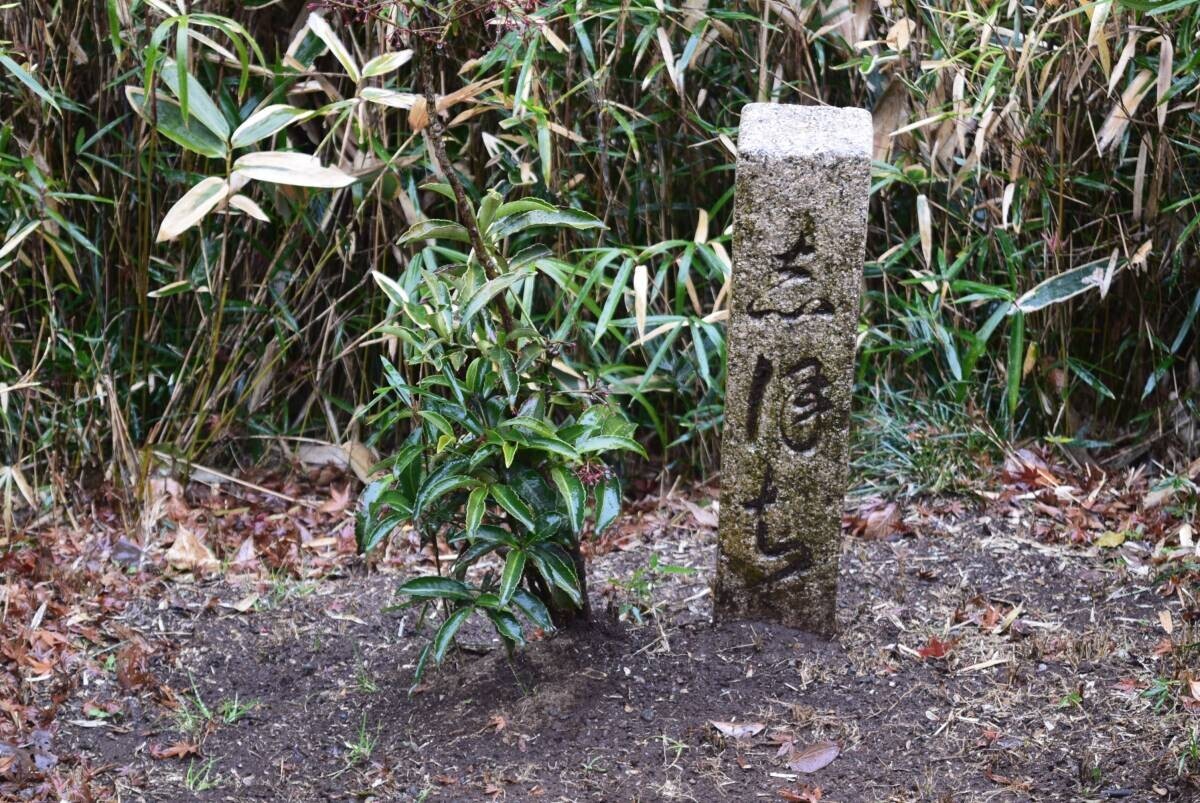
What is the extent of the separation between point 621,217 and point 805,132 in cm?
143

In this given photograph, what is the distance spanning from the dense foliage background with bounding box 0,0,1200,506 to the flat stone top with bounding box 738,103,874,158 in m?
0.94

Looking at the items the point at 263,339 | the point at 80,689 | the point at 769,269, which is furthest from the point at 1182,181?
the point at 80,689

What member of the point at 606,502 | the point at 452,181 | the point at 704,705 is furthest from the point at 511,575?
the point at 452,181

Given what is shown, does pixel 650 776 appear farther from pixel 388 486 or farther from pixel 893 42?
pixel 893 42

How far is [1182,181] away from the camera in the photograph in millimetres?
3643

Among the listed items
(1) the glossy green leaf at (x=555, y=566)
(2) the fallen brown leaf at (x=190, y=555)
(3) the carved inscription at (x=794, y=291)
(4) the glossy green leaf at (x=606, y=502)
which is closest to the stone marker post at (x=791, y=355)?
(3) the carved inscription at (x=794, y=291)

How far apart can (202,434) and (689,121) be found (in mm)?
1773

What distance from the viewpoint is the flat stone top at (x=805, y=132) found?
8.18 ft

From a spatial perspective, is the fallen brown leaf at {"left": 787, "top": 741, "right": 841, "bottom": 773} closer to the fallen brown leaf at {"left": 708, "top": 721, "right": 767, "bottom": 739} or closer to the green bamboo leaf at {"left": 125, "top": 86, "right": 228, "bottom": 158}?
the fallen brown leaf at {"left": 708, "top": 721, "right": 767, "bottom": 739}

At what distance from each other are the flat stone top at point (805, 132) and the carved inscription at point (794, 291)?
15 cm

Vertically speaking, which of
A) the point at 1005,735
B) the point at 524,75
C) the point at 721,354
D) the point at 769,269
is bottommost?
the point at 1005,735

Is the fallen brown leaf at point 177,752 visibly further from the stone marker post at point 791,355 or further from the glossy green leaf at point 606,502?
the stone marker post at point 791,355

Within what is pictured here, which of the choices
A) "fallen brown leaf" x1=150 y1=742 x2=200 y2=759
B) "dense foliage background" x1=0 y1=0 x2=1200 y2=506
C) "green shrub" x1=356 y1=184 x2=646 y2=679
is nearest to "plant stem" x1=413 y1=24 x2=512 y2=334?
"green shrub" x1=356 y1=184 x2=646 y2=679

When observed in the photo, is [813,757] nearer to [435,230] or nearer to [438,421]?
[438,421]
